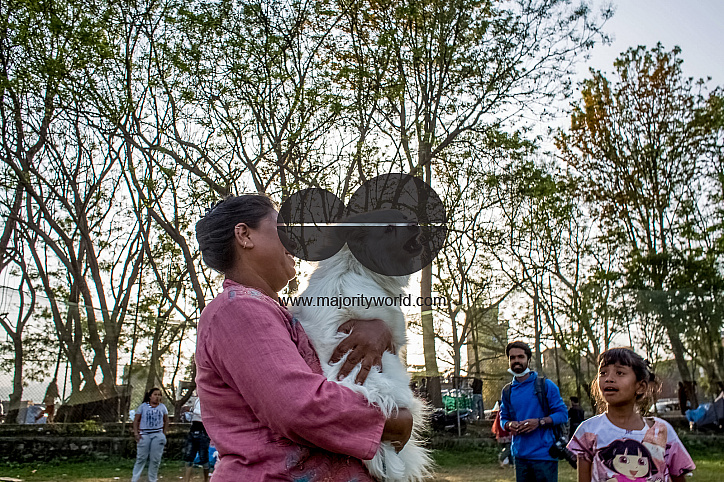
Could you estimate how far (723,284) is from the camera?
14.3m

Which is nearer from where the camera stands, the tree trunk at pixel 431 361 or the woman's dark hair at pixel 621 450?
the woman's dark hair at pixel 621 450

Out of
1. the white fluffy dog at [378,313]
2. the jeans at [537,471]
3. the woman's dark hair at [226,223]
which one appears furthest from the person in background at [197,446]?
the white fluffy dog at [378,313]

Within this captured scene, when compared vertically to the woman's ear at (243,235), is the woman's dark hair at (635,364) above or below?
below

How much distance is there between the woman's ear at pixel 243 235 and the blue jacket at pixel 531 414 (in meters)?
4.36

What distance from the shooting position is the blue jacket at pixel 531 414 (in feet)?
17.3

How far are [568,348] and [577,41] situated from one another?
277 inches

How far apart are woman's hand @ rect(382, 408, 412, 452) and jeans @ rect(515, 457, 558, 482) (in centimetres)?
421

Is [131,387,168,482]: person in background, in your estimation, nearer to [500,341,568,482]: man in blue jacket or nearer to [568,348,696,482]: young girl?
[500,341,568,482]: man in blue jacket

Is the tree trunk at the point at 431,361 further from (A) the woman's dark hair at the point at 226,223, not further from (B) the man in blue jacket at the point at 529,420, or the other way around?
(A) the woman's dark hair at the point at 226,223

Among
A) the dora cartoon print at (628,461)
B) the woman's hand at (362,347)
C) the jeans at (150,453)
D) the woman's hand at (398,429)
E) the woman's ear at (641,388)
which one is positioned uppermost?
the woman's hand at (362,347)

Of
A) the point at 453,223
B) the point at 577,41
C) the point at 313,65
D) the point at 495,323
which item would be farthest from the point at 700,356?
the point at 313,65

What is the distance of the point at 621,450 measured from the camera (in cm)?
309

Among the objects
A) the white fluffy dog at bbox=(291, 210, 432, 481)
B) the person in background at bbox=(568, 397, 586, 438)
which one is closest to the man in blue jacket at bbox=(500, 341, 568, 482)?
the white fluffy dog at bbox=(291, 210, 432, 481)

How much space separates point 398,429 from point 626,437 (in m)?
2.15
